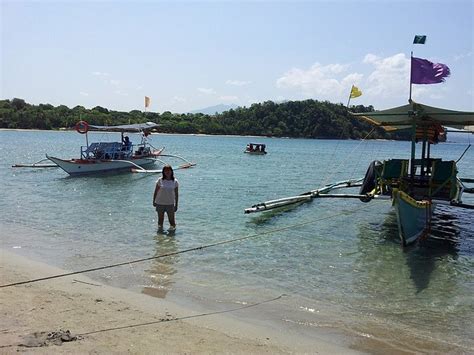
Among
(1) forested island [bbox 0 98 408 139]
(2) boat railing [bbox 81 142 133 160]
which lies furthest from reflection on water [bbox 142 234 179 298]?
(1) forested island [bbox 0 98 408 139]

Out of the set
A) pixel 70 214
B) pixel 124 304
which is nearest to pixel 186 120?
pixel 70 214

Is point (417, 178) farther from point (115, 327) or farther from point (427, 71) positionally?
point (115, 327)

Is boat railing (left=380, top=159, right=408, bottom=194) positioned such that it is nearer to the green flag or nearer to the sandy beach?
the green flag

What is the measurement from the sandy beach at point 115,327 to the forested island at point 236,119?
107611mm

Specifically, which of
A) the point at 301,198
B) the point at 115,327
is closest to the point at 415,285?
the point at 115,327

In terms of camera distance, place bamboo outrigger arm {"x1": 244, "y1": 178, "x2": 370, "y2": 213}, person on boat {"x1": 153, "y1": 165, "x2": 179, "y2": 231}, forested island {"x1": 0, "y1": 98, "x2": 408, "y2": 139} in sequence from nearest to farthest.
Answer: person on boat {"x1": 153, "y1": 165, "x2": 179, "y2": 231}
bamboo outrigger arm {"x1": 244, "y1": 178, "x2": 370, "y2": 213}
forested island {"x1": 0, "y1": 98, "x2": 408, "y2": 139}

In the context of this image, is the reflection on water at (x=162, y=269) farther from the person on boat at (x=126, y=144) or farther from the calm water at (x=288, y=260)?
the person on boat at (x=126, y=144)

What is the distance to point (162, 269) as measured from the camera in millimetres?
8641

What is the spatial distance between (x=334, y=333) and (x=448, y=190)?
7986 millimetres

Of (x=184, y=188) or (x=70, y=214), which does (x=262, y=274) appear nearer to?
(x=70, y=214)

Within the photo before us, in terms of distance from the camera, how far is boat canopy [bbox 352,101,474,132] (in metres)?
12.0

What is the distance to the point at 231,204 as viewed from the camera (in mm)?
17531

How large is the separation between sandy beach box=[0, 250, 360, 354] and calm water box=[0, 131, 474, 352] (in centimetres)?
49

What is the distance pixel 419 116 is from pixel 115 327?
975cm
